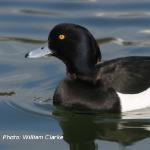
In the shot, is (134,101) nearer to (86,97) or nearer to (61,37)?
(86,97)

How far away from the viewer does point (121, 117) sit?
32.1ft

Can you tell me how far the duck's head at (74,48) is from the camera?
9.95m

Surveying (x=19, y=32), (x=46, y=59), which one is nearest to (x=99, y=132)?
(x=46, y=59)

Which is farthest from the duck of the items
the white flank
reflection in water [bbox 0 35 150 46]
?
reflection in water [bbox 0 35 150 46]

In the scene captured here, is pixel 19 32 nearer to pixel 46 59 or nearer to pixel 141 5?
pixel 46 59

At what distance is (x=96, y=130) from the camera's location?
9.50 metres

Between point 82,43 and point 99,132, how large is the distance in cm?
117

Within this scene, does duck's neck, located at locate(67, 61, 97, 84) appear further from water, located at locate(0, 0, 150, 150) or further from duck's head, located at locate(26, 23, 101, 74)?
water, located at locate(0, 0, 150, 150)

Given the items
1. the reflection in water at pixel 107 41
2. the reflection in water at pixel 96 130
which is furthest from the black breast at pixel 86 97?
the reflection in water at pixel 107 41

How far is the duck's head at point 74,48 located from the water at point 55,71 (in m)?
0.59

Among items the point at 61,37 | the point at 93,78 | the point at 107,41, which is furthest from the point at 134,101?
the point at 107,41

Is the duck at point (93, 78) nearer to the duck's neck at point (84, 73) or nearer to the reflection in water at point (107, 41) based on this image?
the duck's neck at point (84, 73)

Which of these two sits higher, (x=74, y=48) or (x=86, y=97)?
(x=74, y=48)

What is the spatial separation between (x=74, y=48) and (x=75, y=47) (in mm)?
18
